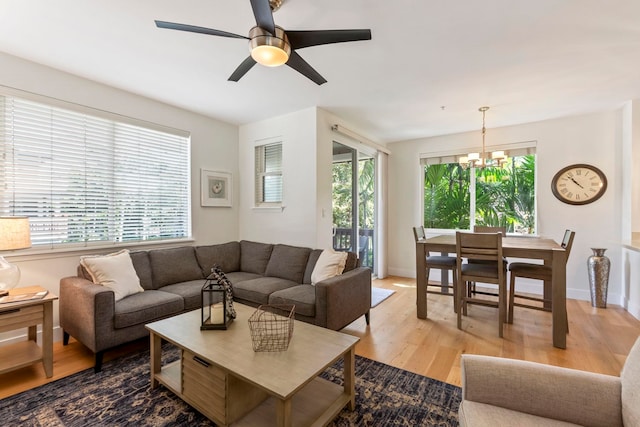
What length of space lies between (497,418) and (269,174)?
3.58m

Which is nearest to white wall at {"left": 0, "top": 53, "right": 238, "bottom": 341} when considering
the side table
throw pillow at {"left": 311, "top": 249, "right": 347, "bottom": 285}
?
the side table

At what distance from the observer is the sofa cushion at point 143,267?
292 centimetres

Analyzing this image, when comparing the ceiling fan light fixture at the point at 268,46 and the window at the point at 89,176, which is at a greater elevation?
the ceiling fan light fixture at the point at 268,46

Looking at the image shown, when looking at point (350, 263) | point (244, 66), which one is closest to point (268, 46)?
point (244, 66)

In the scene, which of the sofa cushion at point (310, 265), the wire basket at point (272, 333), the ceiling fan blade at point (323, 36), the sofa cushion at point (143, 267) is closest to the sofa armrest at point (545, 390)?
the wire basket at point (272, 333)

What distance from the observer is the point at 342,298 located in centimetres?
262

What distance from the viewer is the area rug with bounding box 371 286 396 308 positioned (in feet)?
12.7

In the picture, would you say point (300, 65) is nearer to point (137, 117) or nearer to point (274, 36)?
Result: point (274, 36)

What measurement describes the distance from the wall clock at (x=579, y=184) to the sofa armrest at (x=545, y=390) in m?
3.83

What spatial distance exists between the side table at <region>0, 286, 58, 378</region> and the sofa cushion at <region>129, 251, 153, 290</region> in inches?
31.2

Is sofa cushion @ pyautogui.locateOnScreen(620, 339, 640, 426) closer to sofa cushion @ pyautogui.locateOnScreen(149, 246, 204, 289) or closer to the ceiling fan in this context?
the ceiling fan

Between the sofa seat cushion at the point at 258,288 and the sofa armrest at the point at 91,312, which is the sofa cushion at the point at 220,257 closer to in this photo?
the sofa seat cushion at the point at 258,288

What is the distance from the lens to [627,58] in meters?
2.46

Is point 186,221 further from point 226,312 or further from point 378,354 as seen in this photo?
point 378,354
